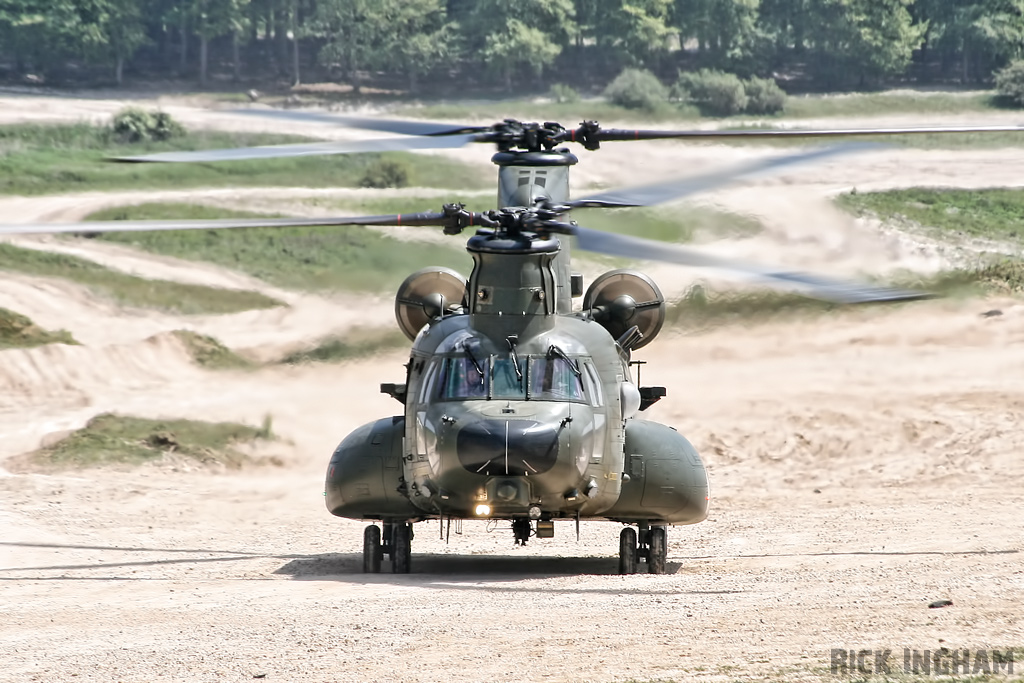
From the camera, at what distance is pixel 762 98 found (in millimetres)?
68500

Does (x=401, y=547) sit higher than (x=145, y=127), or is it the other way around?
(x=145, y=127)

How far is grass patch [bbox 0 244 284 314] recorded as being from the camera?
Result: 140ft

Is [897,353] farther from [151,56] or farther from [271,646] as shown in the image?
[151,56]

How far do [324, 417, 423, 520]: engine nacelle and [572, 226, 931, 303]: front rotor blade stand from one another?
5.09 meters

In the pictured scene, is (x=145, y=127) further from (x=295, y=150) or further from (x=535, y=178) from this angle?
(x=295, y=150)

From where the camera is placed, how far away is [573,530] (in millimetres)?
29312

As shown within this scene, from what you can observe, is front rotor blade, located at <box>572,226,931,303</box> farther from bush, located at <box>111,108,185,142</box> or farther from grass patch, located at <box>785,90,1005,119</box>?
bush, located at <box>111,108,185,142</box>

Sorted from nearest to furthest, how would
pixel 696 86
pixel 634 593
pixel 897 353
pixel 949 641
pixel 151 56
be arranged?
pixel 949 641
pixel 634 593
pixel 897 353
pixel 696 86
pixel 151 56

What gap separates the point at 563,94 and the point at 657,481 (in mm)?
53503

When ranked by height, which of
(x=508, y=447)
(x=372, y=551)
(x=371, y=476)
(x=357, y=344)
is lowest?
(x=372, y=551)

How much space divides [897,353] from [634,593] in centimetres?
1974

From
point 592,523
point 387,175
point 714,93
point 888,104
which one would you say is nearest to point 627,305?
point 592,523

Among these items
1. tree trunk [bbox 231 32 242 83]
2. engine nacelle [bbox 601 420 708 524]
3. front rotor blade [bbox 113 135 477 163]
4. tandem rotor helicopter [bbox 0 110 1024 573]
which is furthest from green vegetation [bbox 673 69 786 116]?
front rotor blade [bbox 113 135 477 163]

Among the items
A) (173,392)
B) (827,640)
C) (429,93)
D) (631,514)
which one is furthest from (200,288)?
(429,93)
